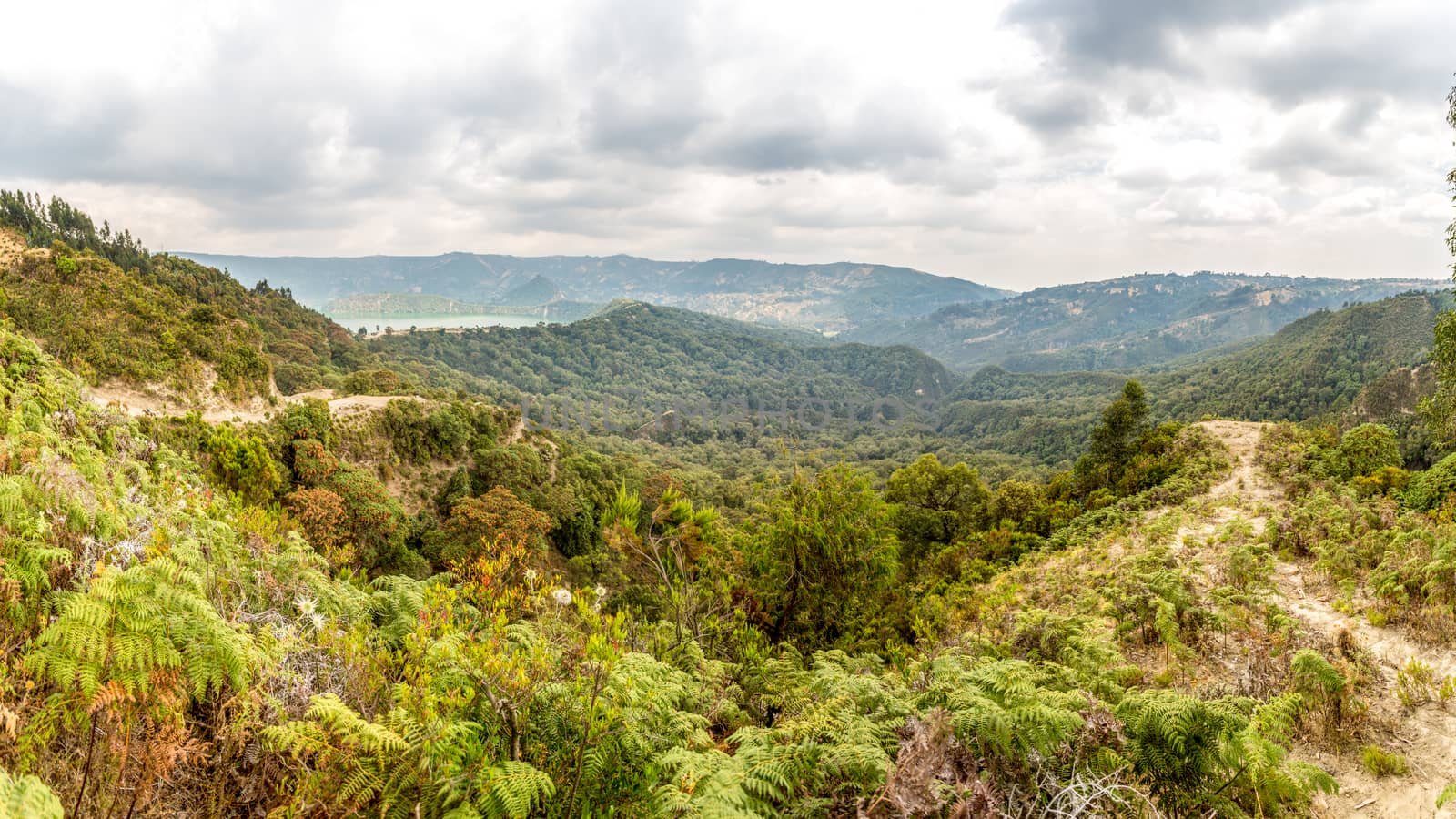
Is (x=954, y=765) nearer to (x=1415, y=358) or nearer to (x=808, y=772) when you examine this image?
(x=808, y=772)

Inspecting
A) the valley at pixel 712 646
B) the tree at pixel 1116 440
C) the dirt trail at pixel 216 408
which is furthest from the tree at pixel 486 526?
the tree at pixel 1116 440

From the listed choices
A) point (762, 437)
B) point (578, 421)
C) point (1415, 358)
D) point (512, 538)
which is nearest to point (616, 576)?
point (512, 538)

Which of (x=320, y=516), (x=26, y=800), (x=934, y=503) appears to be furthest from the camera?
(x=934, y=503)

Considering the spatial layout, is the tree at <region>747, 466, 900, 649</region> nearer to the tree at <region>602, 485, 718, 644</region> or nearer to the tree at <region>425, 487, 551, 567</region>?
→ the tree at <region>602, 485, 718, 644</region>

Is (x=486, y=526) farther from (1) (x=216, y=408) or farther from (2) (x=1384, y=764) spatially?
(2) (x=1384, y=764)

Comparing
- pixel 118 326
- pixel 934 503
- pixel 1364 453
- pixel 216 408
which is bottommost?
pixel 934 503

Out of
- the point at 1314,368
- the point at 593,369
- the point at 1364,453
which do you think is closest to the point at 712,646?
the point at 1364,453

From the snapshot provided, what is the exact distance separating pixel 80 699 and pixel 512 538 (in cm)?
1863

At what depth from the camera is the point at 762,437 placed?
131125 mm

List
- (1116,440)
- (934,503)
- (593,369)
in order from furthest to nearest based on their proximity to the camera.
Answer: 1. (593,369)
2. (1116,440)
3. (934,503)

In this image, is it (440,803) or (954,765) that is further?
(954,765)

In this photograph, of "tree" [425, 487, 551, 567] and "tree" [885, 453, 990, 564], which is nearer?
"tree" [425, 487, 551, 567]

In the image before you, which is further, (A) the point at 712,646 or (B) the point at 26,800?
(A) the point at 712,646

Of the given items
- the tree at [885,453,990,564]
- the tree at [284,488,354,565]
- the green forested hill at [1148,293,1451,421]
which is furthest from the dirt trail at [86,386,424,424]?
the green forested hill at [1148,293,1451,421]
